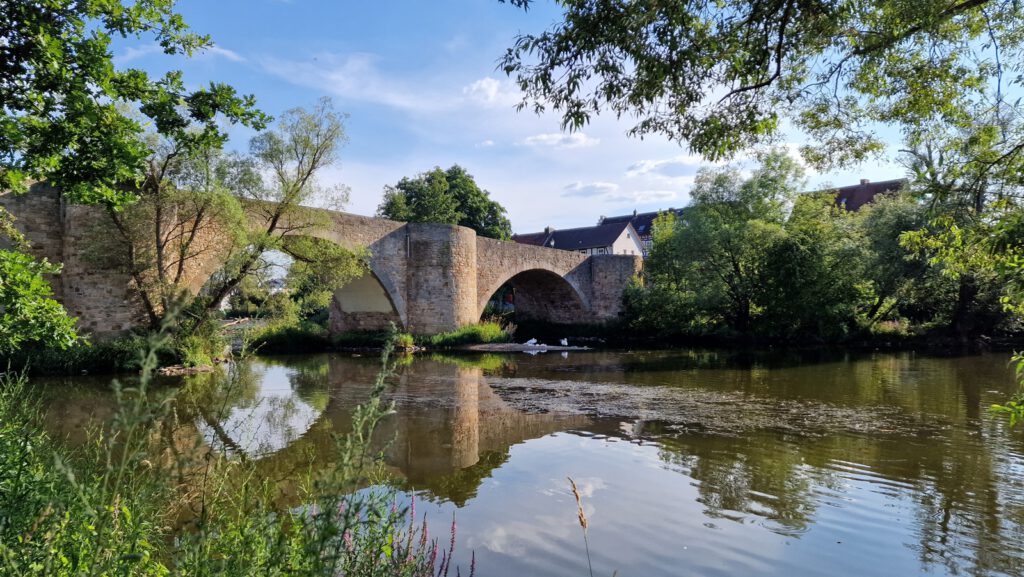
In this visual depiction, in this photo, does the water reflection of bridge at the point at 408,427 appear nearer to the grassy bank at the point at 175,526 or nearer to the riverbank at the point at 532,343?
the grassy bank at the point at 175,526

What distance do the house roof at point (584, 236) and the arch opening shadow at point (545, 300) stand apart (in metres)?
15.9

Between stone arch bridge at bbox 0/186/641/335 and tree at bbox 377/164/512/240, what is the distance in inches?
237

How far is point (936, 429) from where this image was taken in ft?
22.6

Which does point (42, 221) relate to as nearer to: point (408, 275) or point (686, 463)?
point (408, 275)

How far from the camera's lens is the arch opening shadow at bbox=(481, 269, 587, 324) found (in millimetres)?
27688

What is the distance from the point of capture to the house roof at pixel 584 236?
46312 mm

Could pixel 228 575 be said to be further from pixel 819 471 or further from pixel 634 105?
pixel 819 471

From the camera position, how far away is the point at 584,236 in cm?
4819

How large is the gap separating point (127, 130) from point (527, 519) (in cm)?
419

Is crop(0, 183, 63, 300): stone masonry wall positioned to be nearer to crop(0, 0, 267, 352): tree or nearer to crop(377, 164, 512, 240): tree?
crop(0, 0, 267, 352): tree

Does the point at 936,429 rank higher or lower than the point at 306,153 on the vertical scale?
lower

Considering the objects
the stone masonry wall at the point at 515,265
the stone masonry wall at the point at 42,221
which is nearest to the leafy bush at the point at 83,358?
the stone masonry wall at the point at 42,221

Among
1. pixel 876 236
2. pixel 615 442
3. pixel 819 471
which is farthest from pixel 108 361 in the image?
pixel 876 236

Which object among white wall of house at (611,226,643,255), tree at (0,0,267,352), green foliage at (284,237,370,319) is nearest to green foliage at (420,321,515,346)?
green foliage at (284,237,370,319)
